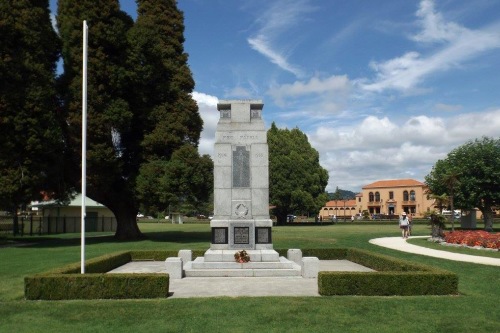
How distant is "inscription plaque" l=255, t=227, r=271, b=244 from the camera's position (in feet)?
66.9

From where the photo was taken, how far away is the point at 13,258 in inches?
977

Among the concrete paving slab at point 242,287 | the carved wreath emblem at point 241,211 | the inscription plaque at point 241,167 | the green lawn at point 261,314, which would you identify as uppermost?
the inscription plaque at point 241,167

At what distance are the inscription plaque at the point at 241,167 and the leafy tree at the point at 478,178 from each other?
3220cm

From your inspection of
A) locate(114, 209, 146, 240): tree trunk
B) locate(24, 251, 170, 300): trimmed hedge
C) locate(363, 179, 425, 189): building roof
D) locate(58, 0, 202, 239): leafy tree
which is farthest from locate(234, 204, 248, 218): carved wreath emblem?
locate(363, 179, 425, 189): building roof

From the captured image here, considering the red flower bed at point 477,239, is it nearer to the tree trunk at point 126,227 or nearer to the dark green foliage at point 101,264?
the dark green foliage at point 101,264

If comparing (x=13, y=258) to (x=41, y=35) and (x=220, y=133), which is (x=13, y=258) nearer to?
(x=220, y=133)

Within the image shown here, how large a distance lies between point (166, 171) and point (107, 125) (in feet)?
18.3

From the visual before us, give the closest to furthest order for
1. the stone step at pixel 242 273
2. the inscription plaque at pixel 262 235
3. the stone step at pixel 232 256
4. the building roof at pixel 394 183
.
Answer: the stone step at pixel 242 273
the stone step at pixel 232 256
the inscription plaque at pixel 262 235
the building roof at pixel 394 183

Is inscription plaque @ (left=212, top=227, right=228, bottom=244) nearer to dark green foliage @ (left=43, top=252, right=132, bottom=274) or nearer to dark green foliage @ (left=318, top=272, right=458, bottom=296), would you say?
dark green foliage @ (left=43, top=252, right=132, bottom=274)

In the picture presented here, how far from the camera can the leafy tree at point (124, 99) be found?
111 feet

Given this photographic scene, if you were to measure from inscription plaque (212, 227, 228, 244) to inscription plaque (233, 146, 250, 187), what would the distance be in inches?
83.2

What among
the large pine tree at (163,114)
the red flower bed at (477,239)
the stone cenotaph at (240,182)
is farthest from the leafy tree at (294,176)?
the stone cenotaph at (240,182)

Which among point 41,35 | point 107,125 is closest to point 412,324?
point 107,125

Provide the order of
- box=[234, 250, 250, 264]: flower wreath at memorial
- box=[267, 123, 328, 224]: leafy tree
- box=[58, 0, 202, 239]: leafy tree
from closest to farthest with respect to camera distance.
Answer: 1. box=[234, 250, 250, 264]: flower wreath at memorial
2. box=[58, 0, 202, 239]: leafy tree
3. box=[267, 123, 328, 224]: leafy tree
